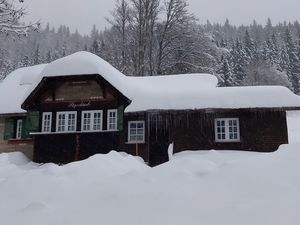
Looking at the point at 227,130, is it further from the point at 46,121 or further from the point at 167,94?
the point at 46,121

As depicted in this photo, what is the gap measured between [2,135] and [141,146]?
8.57 meters

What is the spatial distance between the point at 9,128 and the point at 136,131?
7.64 m

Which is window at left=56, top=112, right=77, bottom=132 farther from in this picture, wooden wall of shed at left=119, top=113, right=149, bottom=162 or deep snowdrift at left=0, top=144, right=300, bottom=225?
deep snowdrift at left=0, top=144, right=300, bottom=225

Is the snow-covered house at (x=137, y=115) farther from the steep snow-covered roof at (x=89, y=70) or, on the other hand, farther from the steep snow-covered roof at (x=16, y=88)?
the steep snow-covered roof at (x=16, y=88)

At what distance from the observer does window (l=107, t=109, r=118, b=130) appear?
18.2 m

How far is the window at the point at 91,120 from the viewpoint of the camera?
1834cm

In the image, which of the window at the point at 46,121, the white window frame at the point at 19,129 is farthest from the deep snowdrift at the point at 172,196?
the white window frame at the point at 19,129

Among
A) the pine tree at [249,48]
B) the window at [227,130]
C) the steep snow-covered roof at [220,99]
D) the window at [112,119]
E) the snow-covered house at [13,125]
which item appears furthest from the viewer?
the pine tree at [249,48]

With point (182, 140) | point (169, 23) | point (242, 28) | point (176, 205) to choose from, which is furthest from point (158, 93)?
point (242, 28)

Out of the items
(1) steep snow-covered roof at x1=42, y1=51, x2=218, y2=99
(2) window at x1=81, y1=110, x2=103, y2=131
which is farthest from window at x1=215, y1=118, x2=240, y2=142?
(2) window at x1=81, y1=110, x2=103, y2=131

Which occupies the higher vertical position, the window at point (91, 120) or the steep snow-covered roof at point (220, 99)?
the steep snow-covered roof at point (220, 99)

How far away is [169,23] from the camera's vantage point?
99.9ft

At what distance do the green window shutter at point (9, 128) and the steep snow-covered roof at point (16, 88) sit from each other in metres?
0.79

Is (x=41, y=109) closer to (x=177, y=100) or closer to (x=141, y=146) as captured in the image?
(x=141, y=146)
